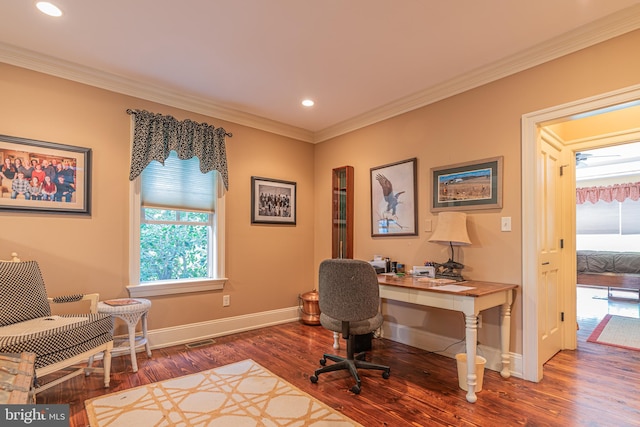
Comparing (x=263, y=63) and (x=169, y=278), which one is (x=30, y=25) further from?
(x=169, y=278)

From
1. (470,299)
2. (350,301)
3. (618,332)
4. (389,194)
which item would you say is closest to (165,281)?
(350,301)

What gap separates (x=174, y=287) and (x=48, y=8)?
2.48m

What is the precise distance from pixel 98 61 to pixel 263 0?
67.5 inches

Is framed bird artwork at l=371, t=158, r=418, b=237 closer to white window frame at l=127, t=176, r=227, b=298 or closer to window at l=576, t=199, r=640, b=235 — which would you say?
white window frame at l=127, t=176, r=227, b=298

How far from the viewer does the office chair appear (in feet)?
7.93

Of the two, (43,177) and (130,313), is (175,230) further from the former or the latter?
Result: (43,177)

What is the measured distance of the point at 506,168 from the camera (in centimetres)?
278

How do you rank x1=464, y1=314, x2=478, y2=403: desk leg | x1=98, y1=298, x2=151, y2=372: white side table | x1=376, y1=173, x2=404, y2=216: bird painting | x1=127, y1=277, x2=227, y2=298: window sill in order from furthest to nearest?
1. x1=376, y1=173, x2=404, y2=216: bird painting
2. x1=127, y1=277, x2=227, y2=298: window sill
3. x1=98, y1=298, x2=151, y2=372: white side table
4. x1=464, y1=314, x2=478, y2=403: desk leg

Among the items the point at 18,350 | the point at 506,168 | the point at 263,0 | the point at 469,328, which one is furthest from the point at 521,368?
the point at 18,350

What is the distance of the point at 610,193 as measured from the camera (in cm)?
770

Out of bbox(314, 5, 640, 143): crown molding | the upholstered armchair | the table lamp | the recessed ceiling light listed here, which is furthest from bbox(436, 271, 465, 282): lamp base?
the recessed ceiling light

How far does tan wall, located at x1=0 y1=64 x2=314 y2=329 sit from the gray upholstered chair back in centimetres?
181

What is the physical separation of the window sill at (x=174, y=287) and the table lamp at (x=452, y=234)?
238 cm

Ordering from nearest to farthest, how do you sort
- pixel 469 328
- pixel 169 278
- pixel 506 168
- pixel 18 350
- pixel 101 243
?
1. pixel 18 350
2. pixel 469 328
3. pixel 506 168
4. pixel 101 243
5. pixel 169 278
